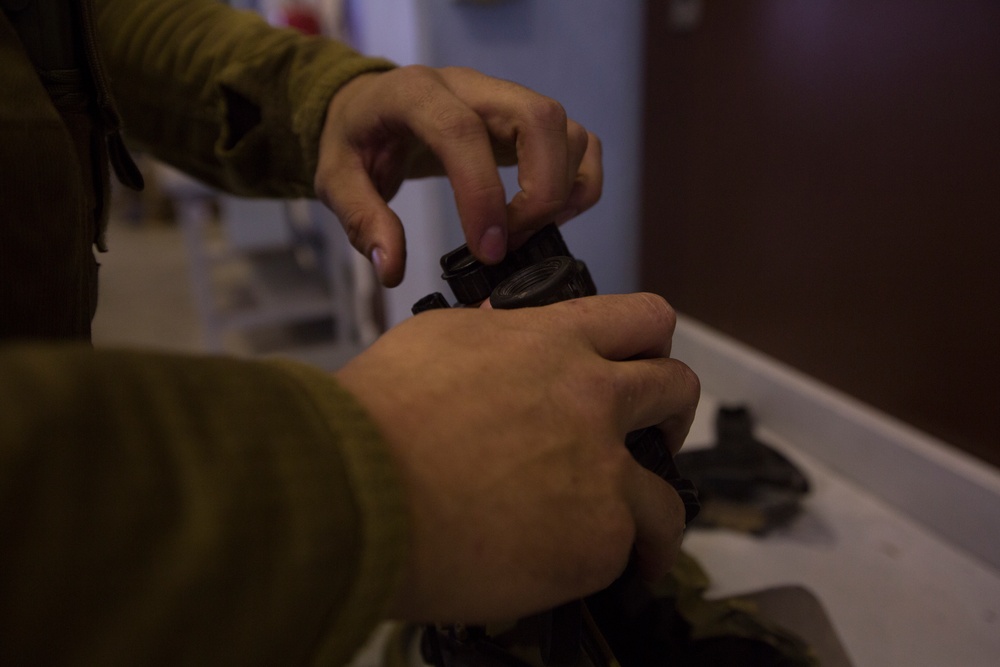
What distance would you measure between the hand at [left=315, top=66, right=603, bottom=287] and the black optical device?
11 mm

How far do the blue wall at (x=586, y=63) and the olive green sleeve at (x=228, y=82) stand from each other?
0.33 meters

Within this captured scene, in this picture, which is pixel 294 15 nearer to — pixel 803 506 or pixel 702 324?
pixel 702 324

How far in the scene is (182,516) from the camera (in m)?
0.20

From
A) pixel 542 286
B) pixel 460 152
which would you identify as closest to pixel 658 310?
pixel 542 286

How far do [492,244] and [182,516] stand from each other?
261 mm

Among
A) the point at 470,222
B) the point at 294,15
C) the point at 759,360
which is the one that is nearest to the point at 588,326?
the point at 470,222

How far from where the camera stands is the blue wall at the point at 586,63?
0.87 meters

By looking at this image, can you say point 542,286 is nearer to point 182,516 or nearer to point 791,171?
point 182,516

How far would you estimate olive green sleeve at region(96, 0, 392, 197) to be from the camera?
1.81ft

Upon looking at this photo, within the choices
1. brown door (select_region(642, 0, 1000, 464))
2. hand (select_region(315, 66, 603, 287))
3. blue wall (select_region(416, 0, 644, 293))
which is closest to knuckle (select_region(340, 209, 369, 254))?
hand (select_region(315, 66, 603, 287))

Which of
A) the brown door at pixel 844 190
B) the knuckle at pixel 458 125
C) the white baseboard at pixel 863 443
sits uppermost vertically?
the knuckle at pixel 458 125

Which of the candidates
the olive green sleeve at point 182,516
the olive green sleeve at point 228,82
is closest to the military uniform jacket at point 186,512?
the olive green sleeve at point 182,516

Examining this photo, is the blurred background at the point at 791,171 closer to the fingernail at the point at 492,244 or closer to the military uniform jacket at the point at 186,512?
the fingernail at the point at 492,244

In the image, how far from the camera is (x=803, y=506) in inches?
29.8
